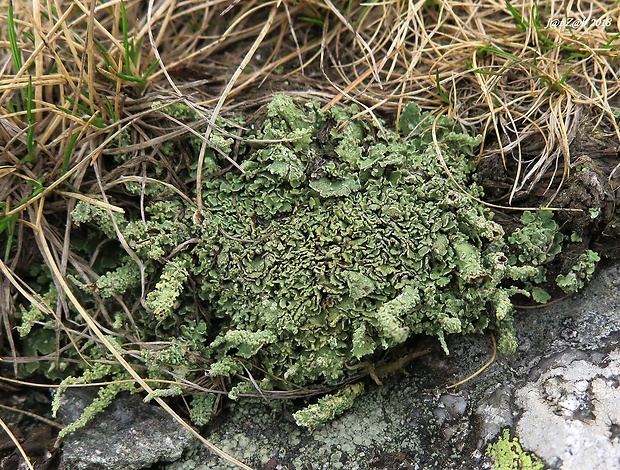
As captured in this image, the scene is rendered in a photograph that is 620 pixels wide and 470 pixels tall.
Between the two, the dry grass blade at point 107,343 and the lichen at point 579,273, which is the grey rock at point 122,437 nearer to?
the dry grass blade at point 107,343

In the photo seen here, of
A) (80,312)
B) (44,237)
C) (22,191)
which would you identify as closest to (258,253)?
(80,312)

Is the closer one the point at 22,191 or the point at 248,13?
the point at 22,191

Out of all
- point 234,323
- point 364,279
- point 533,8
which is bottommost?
point 234,323

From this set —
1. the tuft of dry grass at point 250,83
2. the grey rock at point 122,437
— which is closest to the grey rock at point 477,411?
the grey rock at point 122,437

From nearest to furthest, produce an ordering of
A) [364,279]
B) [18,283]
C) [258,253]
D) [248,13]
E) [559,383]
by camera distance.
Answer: [559,383] < [364,279] < [258,253] < [18,283] < [248,13]

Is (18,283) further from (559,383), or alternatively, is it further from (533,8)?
(533,8)

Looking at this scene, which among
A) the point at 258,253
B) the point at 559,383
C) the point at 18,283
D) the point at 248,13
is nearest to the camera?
the point at 559,383

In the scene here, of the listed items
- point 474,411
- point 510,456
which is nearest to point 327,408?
point 474,411
